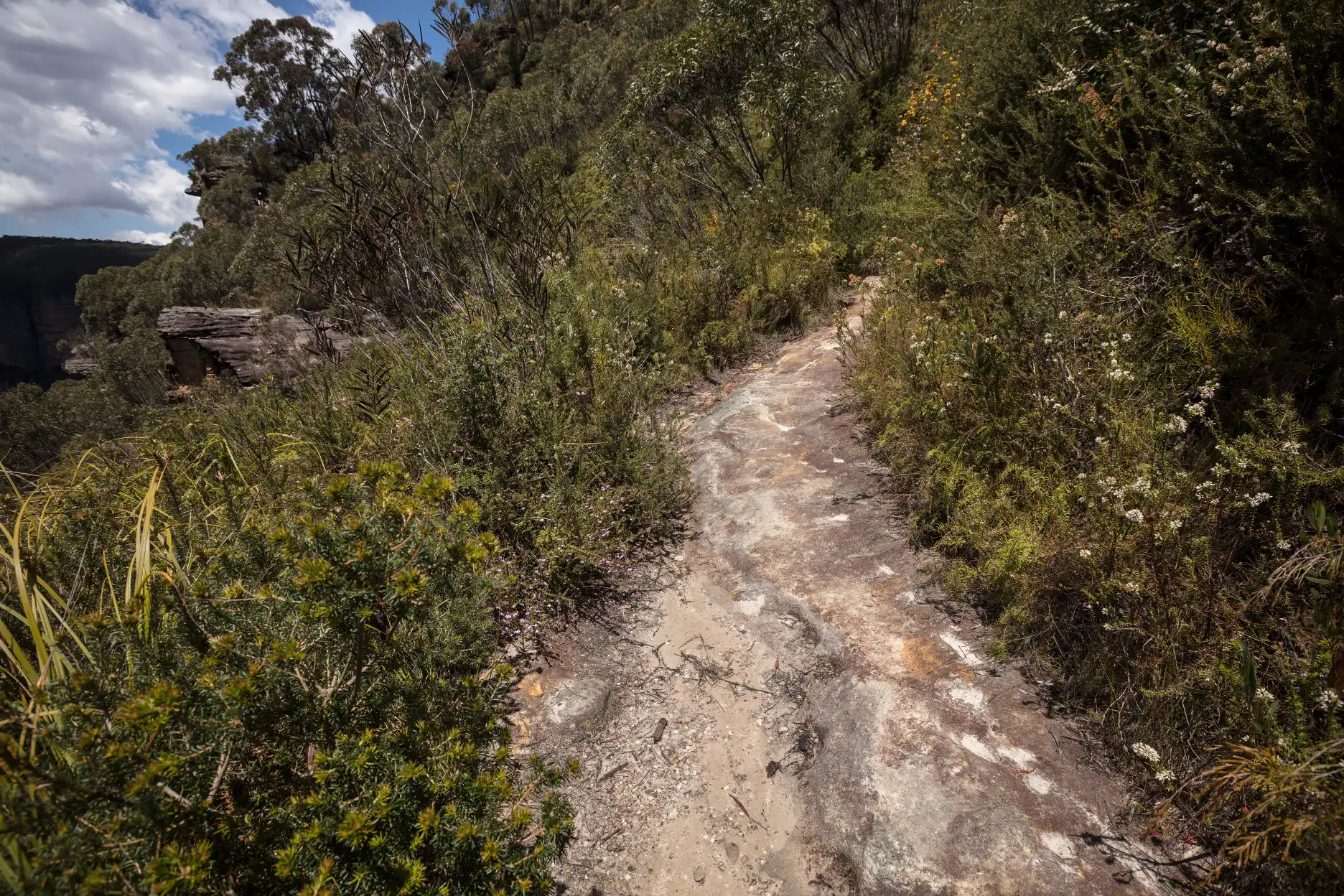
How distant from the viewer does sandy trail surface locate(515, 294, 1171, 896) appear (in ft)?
6.20

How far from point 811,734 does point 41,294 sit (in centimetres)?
7465

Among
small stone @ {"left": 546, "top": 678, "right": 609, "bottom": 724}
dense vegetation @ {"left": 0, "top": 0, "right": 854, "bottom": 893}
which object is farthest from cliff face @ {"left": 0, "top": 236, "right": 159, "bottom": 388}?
small stone @ {"left": 546, "top": 678, "right": 609, "bottom": 724}

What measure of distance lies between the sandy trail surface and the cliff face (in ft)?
197

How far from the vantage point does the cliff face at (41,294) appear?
4809cm

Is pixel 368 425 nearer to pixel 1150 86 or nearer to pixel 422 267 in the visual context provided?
pixel 422 267

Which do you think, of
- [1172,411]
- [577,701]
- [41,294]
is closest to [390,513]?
[577,701]

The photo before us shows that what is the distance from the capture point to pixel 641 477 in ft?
12.0

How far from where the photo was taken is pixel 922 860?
1.86 m

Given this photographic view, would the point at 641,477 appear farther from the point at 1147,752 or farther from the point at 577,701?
the point at 1147,752

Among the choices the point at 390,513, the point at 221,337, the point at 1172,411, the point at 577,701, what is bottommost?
the point at 577,701

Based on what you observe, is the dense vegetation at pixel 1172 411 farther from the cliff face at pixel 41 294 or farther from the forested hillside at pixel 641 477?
the cliff face at pixel 41 294

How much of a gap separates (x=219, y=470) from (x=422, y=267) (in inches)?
68.2

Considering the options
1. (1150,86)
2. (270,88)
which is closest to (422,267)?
(1150,86)

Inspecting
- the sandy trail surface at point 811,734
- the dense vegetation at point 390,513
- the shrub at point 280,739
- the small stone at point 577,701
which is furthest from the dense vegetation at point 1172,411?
the shrub at point 280,739
